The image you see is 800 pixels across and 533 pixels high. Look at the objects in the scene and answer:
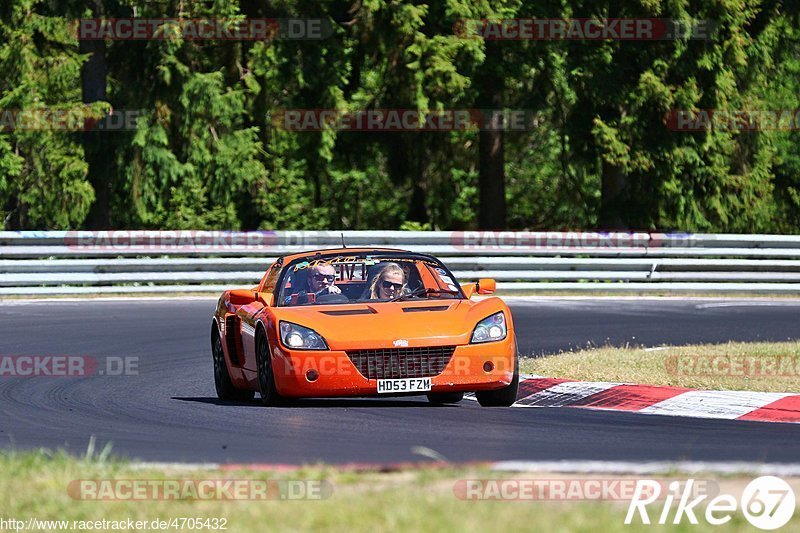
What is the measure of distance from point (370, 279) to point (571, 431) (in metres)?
3.25

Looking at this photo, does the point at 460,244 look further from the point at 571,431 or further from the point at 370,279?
the point at 571,431

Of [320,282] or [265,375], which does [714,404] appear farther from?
[265,375]

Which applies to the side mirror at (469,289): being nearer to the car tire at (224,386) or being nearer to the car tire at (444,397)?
the car tire at (444,397)

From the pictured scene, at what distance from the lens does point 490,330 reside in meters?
11.0

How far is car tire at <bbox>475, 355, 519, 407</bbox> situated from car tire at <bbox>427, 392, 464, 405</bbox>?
1.15ft

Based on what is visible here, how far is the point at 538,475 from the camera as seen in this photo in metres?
6.90

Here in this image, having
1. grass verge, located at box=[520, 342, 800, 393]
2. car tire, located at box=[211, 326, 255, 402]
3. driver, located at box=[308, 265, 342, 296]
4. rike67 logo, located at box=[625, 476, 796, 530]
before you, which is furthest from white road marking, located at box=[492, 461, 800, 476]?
car tire, located at box=[211, 326, 255, 402]

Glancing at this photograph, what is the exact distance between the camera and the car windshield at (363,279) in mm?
11867

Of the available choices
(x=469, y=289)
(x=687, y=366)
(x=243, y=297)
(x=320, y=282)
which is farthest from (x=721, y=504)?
(x=687, y=366)

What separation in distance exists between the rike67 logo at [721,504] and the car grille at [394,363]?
4.12 m

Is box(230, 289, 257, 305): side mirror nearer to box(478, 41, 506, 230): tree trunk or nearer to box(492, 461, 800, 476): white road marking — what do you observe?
box(492, 461, 800, 476): white road marking

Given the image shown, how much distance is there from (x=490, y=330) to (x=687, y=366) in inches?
136

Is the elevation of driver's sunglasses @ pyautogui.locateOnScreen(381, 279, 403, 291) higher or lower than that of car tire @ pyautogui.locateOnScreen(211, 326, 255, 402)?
higher

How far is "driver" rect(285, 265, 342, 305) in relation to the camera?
11.9 meters
